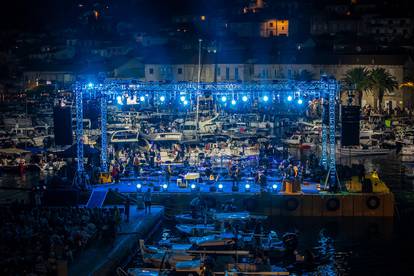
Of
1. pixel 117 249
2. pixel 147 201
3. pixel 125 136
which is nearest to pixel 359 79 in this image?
pixel 125 136

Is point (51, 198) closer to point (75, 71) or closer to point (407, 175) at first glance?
point (407, 175)

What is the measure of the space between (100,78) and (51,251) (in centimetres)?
1722

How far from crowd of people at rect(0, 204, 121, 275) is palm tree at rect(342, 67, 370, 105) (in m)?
50.8

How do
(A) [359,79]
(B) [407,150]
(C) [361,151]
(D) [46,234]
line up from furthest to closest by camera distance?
(A) [359,79] → (C) [361,151] → (B) [407,150] → (D) [46,234]

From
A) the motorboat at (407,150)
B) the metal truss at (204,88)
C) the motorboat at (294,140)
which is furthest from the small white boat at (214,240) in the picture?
the motorboat at (294,140)

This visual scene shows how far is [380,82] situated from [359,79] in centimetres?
202

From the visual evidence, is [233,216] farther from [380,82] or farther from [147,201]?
[380,82]

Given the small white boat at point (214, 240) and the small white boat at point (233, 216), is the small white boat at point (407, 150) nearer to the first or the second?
the small white boat at point (233, 216)

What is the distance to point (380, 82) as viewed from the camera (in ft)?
275

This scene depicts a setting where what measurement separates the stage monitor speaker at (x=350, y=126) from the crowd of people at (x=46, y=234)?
1111 cm

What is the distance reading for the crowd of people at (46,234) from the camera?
28.4 meters

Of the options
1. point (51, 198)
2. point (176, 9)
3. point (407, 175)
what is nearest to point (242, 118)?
point (407, 175)

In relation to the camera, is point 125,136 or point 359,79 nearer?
point 125,136

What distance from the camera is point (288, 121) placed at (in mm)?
77688
